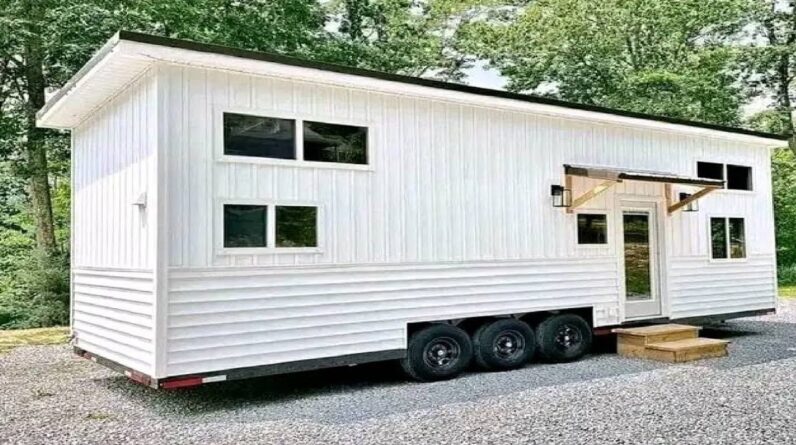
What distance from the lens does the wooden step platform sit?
788cm

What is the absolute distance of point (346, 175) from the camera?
22.0ft

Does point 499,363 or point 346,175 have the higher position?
point 346,175

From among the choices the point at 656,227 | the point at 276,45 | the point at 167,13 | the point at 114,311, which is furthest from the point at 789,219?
the point at 114,311

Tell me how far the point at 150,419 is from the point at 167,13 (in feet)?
36.2

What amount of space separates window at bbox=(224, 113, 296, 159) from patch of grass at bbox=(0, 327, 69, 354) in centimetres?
591

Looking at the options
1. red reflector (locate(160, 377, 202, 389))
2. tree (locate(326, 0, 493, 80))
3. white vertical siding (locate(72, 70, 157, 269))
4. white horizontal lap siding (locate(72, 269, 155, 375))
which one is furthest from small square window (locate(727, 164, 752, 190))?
tree (locate(326, 0, 493, 80))

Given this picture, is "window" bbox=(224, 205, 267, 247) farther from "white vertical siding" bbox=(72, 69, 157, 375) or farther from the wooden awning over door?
the wooden awning over door

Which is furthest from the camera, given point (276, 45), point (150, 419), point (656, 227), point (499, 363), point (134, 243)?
point (276, 45)

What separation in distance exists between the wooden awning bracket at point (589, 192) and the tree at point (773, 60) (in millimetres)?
18233

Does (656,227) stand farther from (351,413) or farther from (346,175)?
(351,413)

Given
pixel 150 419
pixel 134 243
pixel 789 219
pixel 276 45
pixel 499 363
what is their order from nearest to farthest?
pixel 150 419, pixel 134 243, pixel 499 363, pixel 276 45, pixel 789 219

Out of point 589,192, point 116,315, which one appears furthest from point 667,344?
point 116,315

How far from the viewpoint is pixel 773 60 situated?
2295cm

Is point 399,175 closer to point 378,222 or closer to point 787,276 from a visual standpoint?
point 378,222
